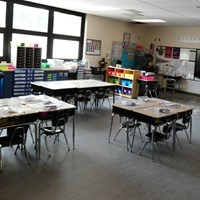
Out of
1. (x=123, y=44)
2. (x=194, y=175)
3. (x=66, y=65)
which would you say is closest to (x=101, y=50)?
(x=123, y=44)

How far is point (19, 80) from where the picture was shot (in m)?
7.32

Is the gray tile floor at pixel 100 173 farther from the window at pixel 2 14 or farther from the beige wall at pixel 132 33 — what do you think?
the beige wall at pixel 132 33

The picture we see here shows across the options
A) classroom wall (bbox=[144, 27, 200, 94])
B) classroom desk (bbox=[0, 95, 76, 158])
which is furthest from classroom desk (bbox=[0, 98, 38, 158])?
classroom wall (bbox=[144, 27, 200, 94])

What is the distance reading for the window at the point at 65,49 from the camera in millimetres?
9109

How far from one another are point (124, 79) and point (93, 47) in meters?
1.66

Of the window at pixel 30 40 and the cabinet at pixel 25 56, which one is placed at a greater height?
the window at pixel 30 40

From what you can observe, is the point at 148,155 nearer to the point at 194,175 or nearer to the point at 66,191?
the point at 194,175

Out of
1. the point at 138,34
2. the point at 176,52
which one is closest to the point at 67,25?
the point at 138,34

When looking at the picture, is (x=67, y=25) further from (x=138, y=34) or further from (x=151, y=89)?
(x=138, y=34)

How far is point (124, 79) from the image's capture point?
9.91 metres

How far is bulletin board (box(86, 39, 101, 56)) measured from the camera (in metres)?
9.87

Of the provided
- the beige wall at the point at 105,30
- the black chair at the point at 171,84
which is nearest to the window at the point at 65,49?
the beige wall at the point at 105,30

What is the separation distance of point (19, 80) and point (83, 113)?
198 cm

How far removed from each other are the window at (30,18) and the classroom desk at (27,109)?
3962 mm
